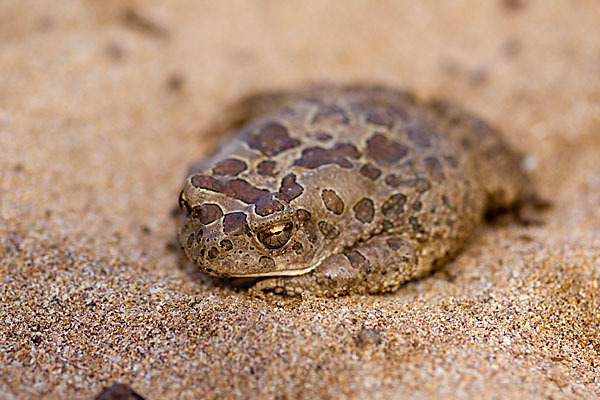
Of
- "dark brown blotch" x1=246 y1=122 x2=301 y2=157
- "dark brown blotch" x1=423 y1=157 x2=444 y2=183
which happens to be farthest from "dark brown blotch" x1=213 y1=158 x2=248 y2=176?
"dark brown blotch" x1=423 y1=157 x2=444 y2=183

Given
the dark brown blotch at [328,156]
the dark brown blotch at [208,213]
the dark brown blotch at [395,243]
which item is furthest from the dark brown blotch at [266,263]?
the dark brown blotch at [395,243]

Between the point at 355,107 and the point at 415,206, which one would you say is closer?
the point at 415,206

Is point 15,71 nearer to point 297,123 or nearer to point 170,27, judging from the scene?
point 170,27

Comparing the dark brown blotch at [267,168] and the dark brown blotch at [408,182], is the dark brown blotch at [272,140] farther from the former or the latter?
the dark brown blotch at [408,182]

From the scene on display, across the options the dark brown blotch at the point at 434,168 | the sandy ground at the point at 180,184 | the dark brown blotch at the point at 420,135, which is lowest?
the sandy ground at the point at 180,184

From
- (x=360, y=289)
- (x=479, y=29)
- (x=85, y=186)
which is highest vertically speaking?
(x=479, y=29)

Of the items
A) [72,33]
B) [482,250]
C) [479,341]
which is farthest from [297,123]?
[72,33]
